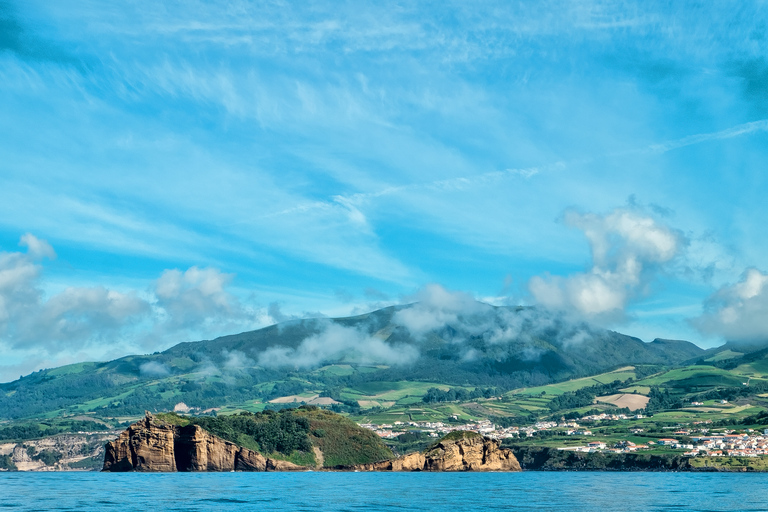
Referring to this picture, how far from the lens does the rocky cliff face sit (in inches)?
7382

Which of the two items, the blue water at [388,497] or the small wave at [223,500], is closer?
the blue water at [388,497]

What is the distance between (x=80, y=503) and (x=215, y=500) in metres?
16.0

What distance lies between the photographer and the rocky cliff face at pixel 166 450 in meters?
188

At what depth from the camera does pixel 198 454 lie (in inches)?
7466

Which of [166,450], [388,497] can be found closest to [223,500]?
[388,497]

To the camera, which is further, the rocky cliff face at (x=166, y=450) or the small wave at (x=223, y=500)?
the rocky cliff face at (x=166, y=450)

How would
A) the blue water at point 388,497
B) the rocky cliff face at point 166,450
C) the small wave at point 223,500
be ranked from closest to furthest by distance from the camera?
the blue water at point 388,497 < the small wave at point 223,500 < the rocky cliff face at point 166,450

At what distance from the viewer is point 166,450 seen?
189m

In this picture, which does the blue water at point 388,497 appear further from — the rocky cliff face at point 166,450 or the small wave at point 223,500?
the rocky cliff face at point 166,450

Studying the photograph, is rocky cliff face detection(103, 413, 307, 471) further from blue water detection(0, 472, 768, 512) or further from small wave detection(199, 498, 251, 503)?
small wave detection(199, 498, 251, 503)

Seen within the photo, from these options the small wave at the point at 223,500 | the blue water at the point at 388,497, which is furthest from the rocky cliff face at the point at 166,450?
the small wave at the point at 223,500

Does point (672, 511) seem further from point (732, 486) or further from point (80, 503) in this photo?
point (80, 503)

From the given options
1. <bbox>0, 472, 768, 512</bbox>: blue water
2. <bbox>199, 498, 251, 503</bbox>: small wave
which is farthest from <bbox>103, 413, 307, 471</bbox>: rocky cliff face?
<bbox>199, 498, 251, 503</bbox>: small wave

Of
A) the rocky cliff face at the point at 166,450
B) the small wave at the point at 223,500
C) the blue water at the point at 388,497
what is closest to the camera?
the blue water at the point at 388,497
